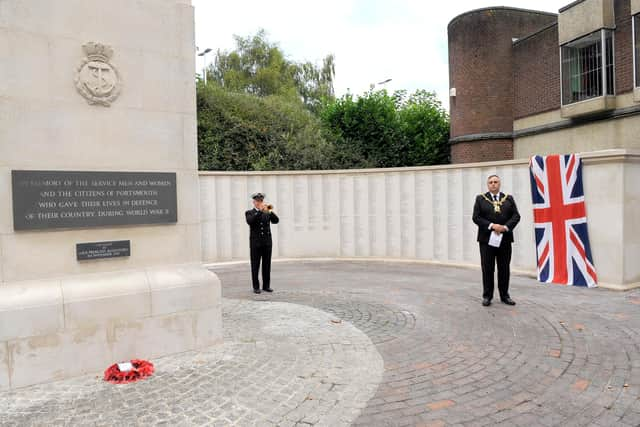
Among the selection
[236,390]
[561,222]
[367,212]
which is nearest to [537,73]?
[367,212]

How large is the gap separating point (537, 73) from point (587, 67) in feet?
7.50

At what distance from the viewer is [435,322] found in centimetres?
572

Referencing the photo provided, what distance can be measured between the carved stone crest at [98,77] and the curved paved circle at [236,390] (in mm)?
2574

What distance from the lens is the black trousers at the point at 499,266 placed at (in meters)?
6.52

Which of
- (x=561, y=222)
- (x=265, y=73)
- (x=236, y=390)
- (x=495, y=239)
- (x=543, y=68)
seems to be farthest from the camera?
(x=265, y=73)

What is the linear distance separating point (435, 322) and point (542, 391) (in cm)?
210

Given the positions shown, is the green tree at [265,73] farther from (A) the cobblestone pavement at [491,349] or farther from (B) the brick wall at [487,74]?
(A) the cobblestone pavement at [491,349]

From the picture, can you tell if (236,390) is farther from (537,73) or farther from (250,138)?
(537,73)

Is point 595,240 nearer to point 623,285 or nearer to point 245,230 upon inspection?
point 623,285

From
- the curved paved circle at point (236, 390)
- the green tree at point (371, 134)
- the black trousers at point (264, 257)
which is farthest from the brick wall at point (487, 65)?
the curved paved circle at point (236, 390)

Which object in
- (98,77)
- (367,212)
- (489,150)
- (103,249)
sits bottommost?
(103,249)

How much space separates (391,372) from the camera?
13.5 ft

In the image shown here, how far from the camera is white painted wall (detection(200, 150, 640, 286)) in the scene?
10008mm

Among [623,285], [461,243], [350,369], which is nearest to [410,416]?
[350,369]
